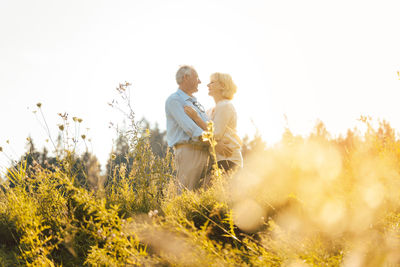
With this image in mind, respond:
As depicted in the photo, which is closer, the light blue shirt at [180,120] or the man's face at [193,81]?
the light blue shirt at [180,120]

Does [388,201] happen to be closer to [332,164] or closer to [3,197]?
[332,164]

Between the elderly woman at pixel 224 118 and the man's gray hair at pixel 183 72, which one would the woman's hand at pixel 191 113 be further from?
the man's gray hair at pixel 183 72

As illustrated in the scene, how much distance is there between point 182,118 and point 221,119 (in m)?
0.53

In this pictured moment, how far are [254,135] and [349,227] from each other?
938 mm

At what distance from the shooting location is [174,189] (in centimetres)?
369

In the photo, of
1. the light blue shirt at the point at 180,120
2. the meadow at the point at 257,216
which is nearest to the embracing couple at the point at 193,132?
the light blue shirt at the point at 180,120

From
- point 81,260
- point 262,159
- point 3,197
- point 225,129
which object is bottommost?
point 81,260

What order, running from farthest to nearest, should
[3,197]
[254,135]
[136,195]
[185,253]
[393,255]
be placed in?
[3,197], [136,195], [254,135], [185,253], [393,255]

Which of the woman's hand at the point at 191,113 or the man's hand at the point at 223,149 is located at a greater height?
the woman's hand at the point at 191,113

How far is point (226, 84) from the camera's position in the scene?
4.79 m

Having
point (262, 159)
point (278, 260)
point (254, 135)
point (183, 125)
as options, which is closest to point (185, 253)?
point (278, 260)

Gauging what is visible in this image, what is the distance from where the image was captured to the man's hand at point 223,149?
4348mm

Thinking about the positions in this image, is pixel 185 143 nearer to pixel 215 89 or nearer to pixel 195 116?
pixel 195 116

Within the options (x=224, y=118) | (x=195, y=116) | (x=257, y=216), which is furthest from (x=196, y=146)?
(x=257, y=216)
